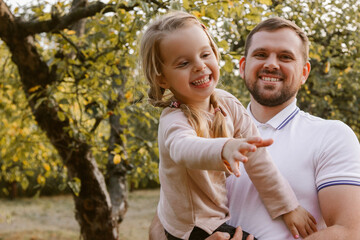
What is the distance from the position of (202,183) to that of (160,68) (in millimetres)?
496

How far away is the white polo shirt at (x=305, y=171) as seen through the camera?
1.75 m

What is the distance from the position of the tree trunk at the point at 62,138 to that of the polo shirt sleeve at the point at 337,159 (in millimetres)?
3090

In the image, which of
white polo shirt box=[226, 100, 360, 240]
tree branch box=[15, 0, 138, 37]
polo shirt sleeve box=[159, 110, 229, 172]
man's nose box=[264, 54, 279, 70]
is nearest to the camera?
polo shirt sleeve box=[159, 110, 229, 172]

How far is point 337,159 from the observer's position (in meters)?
1.75

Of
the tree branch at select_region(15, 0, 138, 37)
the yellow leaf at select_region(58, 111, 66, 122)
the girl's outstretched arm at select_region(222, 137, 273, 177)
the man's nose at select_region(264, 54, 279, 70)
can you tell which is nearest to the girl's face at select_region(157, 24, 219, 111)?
the girl's outstretched arm at select_region(222, 137, 273, 177)

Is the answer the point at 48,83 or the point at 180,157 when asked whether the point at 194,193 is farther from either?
the point at 48,83

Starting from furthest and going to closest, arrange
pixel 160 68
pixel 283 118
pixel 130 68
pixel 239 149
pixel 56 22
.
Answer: pixel 130 68, pixel 56 22, pixel 283 118, pixel 160 68, pixel 239 149

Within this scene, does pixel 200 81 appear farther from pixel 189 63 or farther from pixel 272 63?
pixel 272 63

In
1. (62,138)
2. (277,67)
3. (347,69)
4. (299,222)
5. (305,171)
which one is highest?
(277,67)

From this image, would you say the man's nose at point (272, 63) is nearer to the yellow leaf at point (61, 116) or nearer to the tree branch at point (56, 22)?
the tree branch at point (56, 22)

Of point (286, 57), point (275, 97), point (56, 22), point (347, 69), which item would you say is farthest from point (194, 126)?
point (347, 69)

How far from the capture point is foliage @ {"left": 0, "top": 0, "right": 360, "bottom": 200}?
389 centimetres

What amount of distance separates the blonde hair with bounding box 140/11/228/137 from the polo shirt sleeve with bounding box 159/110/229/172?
0.06 metres

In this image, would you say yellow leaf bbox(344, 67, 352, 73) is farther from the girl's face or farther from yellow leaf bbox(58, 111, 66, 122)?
the girl's face
